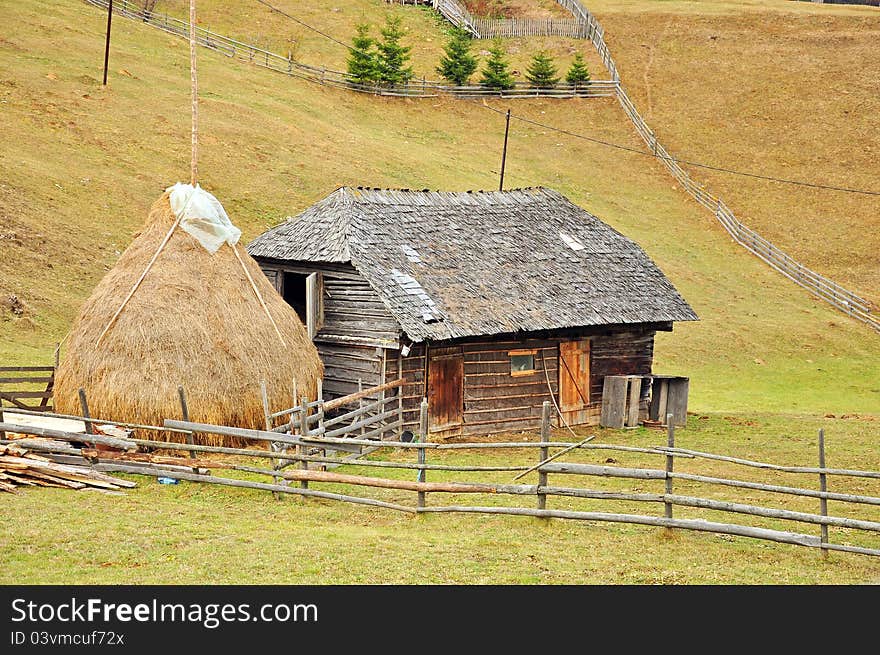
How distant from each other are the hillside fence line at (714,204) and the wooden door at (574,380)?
19.1 meters

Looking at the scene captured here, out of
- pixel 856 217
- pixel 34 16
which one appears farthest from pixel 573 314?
pixel 34 16

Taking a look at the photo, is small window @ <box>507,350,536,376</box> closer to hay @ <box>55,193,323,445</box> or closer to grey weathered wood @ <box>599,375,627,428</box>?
grey weathered wood @ <box>599,375,627,428</box>

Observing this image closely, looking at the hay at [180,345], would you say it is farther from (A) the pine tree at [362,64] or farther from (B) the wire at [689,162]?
(B) the wire at [689,162]

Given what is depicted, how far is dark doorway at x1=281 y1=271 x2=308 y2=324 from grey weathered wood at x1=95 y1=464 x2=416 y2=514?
9.39 metres

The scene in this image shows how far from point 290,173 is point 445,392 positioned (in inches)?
856

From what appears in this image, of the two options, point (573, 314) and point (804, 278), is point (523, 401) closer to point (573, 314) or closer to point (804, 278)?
point (573, 314)

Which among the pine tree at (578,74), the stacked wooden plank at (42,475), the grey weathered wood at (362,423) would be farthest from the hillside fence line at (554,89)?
the stacked wooden plank at (42,475)

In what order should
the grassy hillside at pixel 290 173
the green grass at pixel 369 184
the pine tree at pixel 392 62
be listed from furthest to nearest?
the pine tree at pixel 392 62, the grassy hillside at pixel 290 173, the green grass at pixel 369 184

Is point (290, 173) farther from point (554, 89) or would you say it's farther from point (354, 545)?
point (354, 545)

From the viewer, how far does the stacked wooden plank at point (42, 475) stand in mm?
14695

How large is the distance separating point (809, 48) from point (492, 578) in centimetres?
5745

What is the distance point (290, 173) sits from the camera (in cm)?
4191

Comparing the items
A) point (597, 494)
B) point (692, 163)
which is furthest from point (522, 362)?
point (692, 163)

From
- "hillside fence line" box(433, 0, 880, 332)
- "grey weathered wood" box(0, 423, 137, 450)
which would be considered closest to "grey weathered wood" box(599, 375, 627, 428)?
"grey weathered wood" box(0, 423, 137, 450)
